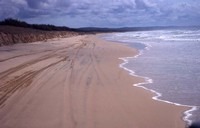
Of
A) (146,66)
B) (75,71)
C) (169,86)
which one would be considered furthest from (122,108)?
(146,66)

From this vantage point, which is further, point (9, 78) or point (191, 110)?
point (9, 78)

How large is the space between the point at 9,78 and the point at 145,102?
4841mm

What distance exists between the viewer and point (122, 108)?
724cm

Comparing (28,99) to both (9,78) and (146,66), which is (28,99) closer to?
(9,78)

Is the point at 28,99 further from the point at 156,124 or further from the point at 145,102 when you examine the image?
the point at 156,124

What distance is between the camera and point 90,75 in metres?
11.6

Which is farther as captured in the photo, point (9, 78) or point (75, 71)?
point (75, 71)

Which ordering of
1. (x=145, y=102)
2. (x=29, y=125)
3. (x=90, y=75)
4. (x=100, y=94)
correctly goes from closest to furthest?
(x=29, y=125) → (x=145, y=102) → (x=100, y=94) → (x=90, y=75)

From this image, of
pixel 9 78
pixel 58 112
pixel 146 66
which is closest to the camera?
pixel 58 112

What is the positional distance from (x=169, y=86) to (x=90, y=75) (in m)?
2.94

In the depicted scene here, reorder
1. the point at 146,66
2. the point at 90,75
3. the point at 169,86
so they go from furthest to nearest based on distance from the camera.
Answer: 1. the point at 146,66
2. the point at 90,75
3. the point at 169,86

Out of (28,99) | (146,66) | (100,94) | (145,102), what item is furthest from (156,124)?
(146,66)

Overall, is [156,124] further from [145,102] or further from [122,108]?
[145,102]

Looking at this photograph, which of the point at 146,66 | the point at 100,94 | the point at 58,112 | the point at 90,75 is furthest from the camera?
the point at 146,66
